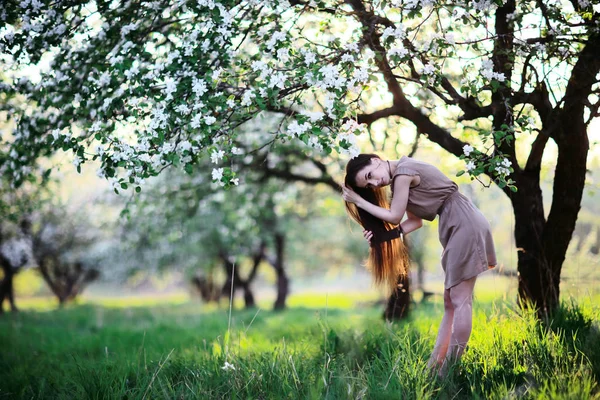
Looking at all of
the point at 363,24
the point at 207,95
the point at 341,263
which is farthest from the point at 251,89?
the point at 341,263

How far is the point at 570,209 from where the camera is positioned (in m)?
6.19

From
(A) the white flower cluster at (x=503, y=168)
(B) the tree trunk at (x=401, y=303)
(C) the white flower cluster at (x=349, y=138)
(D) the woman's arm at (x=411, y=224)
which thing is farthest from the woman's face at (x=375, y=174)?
(B) the tree trunk at (x=401, y=303)

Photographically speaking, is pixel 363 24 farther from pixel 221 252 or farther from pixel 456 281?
pixel 221 252

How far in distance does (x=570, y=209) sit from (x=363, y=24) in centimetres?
292

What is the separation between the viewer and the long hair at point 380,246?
5.19 metres

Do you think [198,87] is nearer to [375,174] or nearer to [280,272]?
[375,174]

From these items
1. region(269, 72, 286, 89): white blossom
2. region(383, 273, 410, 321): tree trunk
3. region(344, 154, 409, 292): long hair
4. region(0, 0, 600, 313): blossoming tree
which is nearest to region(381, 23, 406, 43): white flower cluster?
region(0, 0, 600, 313): blossoming tree

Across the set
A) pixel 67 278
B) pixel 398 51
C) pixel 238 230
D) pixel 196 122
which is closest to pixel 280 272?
pixel 238 230

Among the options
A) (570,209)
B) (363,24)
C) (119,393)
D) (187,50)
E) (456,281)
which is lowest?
(119,393)

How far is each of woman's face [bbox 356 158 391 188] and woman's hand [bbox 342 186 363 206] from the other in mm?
133

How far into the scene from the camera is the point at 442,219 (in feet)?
15.9

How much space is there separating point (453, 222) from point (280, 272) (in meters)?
16.7

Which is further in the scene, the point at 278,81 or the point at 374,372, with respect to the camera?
the point at 374,372

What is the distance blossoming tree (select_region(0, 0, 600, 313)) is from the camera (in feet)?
15.7
